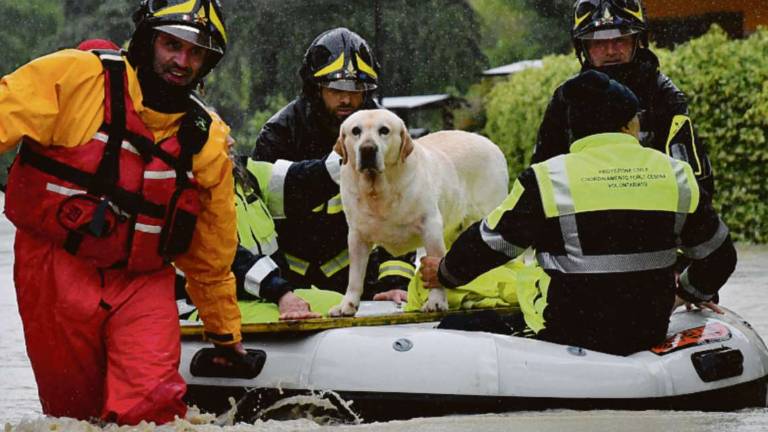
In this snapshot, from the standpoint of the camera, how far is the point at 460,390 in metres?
5.67

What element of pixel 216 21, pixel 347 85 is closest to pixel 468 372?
pixel 216 21

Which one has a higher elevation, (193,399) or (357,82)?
(357,82)

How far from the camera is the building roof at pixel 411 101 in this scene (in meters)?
22.8

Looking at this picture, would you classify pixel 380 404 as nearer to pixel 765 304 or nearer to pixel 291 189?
pixel 291 189

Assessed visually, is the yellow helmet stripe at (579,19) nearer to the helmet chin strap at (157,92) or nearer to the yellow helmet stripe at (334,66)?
the yellow helmet stripe at (334,66)

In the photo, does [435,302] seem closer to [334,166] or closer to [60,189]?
[334,166]

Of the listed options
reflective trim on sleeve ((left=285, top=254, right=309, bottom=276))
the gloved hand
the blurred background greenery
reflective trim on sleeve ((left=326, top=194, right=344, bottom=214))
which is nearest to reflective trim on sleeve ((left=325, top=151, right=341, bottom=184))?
reflective trim on sleeve ((left=326, top=194, right=344, bottom=214))

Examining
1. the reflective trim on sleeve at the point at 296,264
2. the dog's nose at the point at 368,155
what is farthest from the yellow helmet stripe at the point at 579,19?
the reflective trim on sleeve at the point at 296,264

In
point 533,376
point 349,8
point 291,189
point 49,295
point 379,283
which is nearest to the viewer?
point 49,295

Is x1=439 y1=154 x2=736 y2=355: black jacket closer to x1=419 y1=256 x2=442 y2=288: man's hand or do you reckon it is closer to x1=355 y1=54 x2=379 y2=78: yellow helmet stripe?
x1=419 y1=256 x2=442 y2=288: man's hand

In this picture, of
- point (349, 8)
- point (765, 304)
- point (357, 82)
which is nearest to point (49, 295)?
point (357, 82)

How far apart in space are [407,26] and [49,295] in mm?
18649

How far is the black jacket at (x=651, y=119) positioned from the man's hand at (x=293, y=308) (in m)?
1.36

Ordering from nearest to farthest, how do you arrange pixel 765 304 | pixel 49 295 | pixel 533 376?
pixel 49 295 < pixel 533 376 < pixel 765 304
